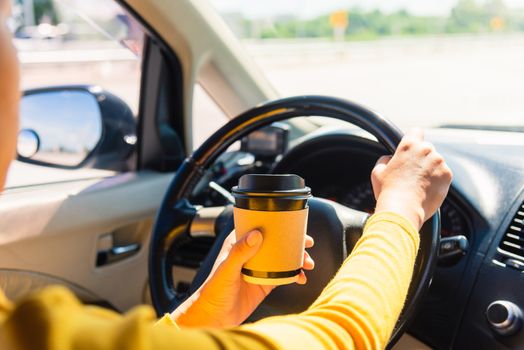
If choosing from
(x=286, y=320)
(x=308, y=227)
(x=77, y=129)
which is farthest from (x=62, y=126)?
(x=286, y=320)

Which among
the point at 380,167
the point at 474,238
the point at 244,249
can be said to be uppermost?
A: the point at 380,167

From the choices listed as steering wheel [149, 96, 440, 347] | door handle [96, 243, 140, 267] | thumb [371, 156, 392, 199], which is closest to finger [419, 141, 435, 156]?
thumb [371, 156, 392, 199]

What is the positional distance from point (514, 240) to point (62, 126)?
1798 millimetres

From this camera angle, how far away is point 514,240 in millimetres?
1585

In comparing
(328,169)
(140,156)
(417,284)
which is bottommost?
(140,156)

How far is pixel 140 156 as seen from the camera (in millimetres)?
2818

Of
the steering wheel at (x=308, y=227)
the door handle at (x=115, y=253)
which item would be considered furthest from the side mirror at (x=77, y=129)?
the steering wheel at (x=308, y=227)

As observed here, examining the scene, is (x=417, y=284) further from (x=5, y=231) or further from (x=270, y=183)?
(x=5, y=231)

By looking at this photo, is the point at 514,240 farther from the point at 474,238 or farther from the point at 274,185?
the point at 274,185

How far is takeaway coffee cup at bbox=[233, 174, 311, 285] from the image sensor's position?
3.71 feet

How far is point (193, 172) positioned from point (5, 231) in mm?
711

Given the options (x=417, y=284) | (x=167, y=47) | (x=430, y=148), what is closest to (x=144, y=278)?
(x=167, y=47)

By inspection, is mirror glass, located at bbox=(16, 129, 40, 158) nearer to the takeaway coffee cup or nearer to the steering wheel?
the steering wheel

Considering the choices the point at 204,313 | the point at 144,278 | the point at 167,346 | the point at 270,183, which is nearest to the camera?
the point at 167,346
